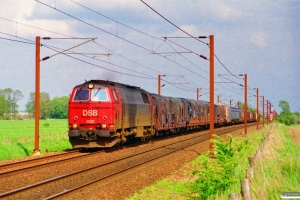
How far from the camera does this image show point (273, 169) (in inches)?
557

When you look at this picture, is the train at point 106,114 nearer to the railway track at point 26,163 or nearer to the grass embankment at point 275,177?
the railway track at point 26,163

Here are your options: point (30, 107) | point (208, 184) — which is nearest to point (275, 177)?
point (208, 184)

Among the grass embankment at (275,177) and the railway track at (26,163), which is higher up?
the grass embankment at (275,177)

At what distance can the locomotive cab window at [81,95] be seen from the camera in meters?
24.2

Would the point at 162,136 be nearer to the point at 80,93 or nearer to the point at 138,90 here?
the point at 138,90

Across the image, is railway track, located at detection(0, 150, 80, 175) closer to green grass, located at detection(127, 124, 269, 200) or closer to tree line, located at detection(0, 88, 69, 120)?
green grass, located at detection(127, 124, 269, 200)

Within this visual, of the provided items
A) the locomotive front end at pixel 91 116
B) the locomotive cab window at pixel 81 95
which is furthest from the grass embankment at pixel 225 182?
the locomotive cab window at pixel 81 95

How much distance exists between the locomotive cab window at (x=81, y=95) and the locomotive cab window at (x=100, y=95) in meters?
0.33

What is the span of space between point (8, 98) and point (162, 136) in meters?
127

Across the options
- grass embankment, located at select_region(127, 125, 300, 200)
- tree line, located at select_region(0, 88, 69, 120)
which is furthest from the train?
tree line, located at select_region(0, 88, 69, 120)

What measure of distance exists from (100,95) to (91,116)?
1145 mm

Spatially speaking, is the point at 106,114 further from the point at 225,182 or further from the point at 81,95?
the point at 225,182

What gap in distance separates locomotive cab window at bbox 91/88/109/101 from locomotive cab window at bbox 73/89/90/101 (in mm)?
330

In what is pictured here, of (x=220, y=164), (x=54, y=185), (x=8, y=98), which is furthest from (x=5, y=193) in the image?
(x=8, y=98)
